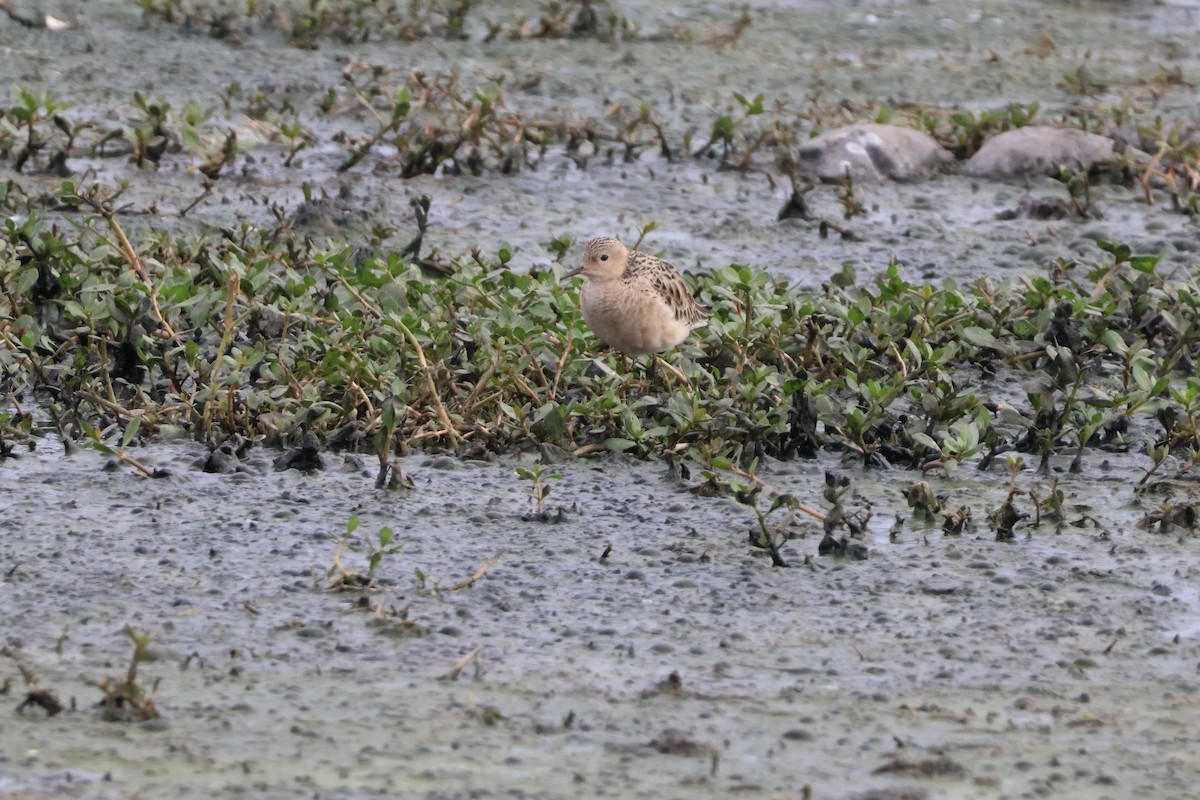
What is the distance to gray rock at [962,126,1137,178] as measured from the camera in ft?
35.7

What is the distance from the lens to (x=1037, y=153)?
35.8 ft

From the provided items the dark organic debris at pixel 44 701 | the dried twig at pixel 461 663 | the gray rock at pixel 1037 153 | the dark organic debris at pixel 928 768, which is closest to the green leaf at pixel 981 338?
the dried twig at pixel 461 663

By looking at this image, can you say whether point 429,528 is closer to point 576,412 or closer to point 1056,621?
point 576,412

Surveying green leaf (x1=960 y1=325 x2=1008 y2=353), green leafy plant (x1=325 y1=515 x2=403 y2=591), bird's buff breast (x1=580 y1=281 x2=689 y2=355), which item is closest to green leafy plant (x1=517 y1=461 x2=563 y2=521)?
green leafy plant (x1=325 y1=515 x2=403 y2=591)

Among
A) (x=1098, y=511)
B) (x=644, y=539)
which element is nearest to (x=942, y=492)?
(x=1098, y=511)

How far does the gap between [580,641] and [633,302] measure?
6.55 ft

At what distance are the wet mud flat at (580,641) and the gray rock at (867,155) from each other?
4.46 metres

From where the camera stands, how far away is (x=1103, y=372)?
7441 mm

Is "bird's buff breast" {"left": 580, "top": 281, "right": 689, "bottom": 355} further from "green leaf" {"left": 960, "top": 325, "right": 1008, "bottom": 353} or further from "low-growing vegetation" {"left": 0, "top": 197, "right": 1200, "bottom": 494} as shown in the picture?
"green leaf" {"left": 960, "top": 325, "right": 1008, "bottom": 353}

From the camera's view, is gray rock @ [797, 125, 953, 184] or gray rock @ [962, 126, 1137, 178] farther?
gray rock @ [962, 126, 1137, 178]

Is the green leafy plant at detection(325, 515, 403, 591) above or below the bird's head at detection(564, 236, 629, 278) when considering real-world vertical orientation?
below

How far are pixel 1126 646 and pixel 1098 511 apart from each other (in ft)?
3.86

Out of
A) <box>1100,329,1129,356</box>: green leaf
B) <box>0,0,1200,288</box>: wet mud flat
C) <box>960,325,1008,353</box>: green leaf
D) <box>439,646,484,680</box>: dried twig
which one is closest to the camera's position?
<box>439,646,484,680</box>: dried twig

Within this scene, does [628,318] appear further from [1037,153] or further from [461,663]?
[1037,153]
